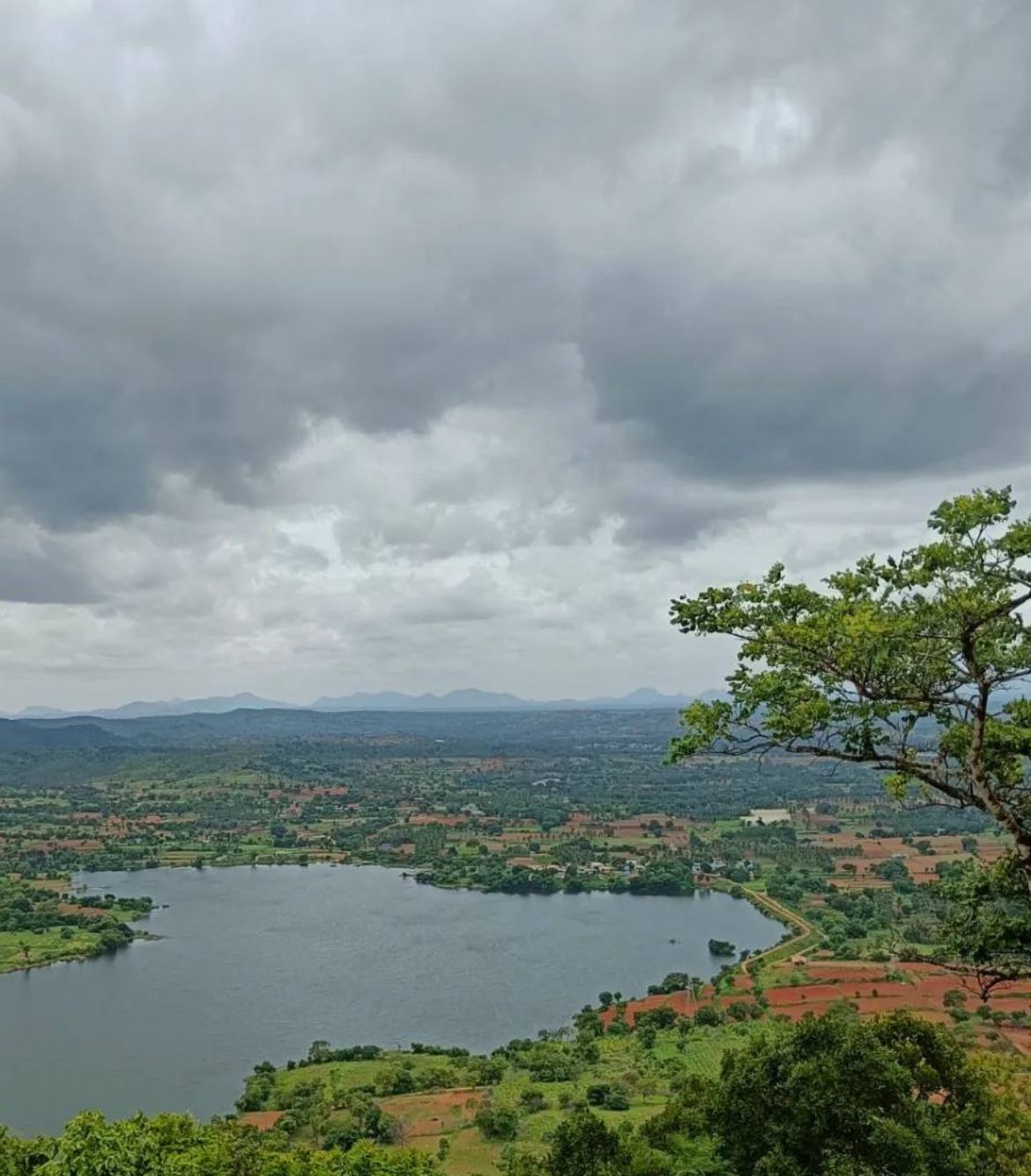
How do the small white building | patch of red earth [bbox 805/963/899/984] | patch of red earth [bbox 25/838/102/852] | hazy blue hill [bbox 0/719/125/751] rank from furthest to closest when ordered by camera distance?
1. hazy blue hill [bbox 0/719/125/751]
2. the small white building
3. patch of red earth [bbox 25/838/102/852]
4. patch of red earth [bbox 805/963/899/984]

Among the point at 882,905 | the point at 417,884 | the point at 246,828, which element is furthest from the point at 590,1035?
the point at 246,828

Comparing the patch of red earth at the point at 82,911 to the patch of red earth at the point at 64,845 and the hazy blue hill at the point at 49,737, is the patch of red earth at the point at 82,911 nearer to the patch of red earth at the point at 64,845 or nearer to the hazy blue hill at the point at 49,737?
the patch of red earth at the point at 64,845

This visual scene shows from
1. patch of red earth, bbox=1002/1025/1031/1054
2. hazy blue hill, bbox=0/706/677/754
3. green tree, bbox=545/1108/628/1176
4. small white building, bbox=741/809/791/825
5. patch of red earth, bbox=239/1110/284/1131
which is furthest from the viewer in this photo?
hazy blue hill, bbox=0/706/677/754

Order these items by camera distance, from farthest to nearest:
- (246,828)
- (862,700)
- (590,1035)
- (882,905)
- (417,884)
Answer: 1. (246,828)
2. (417,884)
3. (882,905)
4. (590,1035)
5. (862,700)

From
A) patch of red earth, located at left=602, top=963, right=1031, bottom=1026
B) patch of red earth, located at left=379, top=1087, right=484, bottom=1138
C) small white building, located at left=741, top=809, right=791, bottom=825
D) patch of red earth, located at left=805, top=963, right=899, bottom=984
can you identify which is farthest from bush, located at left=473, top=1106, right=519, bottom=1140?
small white building, located at left=741, top=809, right=791, bottom=825

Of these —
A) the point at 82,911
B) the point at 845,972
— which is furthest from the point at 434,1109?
the point at 82,911

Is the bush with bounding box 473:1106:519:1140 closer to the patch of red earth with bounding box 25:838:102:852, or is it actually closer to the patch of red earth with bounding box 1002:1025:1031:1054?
the patch of red earth with bounding box 1002:1025:1031:1054

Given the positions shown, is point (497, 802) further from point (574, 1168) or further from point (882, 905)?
point (574, 1168)
